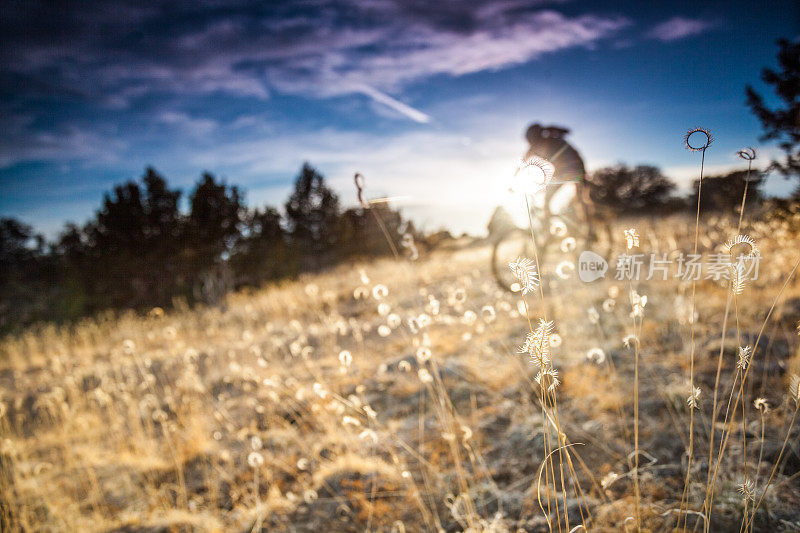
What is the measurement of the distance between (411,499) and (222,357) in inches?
207

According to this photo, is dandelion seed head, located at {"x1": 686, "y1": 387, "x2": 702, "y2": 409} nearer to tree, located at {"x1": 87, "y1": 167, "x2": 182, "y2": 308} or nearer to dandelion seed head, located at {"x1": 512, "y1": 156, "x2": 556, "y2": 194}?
dandelion seed head, located at {"x1": 512, "y1": 156, "x2": 556, "y2": 194}

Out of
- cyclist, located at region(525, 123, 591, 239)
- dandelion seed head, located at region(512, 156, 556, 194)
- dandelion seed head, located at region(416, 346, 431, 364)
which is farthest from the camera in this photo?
cyclist, located at region(525, 123, 591, 239)

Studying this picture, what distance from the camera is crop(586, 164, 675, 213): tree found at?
105 ft

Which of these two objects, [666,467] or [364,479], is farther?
[364,479]

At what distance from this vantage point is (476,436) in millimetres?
2727

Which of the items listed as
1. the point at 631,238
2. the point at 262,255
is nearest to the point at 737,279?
the point at 631,238

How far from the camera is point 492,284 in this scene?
722cm

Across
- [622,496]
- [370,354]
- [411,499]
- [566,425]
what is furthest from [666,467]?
[370,354]

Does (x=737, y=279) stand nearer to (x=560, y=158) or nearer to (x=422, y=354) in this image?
(x=422, y=354)

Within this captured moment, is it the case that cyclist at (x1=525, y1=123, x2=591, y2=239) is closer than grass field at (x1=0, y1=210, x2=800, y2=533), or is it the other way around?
grass field at (x1=0, y1=210, x2=800, y2=533)

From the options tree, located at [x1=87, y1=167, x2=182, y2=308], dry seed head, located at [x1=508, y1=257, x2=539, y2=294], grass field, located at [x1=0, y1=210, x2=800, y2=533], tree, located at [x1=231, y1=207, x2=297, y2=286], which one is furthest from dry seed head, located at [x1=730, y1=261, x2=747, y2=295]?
tree, located at [x1=87, y1=167, x2=182, y2=308]

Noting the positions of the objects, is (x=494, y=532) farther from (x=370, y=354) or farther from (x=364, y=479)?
(x=370, y=354)

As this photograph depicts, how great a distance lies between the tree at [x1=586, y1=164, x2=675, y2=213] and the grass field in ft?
102

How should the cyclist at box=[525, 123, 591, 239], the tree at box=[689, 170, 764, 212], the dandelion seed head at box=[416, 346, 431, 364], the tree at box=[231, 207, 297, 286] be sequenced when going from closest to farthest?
the tree at box=[689, 170, 764, 212]
the dandelion seed head at box=[416, 346, 431, 364]
the cyclist at box=[525, 123, 591, 239]
the tree at box=[231, 207, 297, 286]
